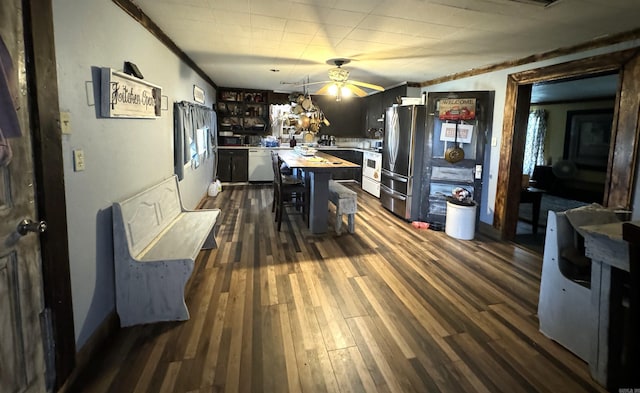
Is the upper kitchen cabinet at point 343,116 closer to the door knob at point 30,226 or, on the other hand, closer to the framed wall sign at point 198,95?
the framed wall sign at point 198,95

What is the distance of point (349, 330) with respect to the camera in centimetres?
228

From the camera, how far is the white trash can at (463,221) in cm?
425

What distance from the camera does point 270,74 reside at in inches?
226

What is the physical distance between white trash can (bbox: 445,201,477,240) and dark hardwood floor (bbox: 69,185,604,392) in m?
0.46

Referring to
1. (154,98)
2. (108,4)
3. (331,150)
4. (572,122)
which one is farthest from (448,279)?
(572,122)

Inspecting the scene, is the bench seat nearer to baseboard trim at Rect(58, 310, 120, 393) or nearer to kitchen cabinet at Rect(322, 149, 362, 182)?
baseboard trim at Rect(58, 310, 120, 393)

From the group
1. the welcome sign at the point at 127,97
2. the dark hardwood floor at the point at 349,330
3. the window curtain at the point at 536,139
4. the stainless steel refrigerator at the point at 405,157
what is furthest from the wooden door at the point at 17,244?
the window curtain at the point at 536,139

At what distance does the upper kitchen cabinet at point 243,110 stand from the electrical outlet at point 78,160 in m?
6.38

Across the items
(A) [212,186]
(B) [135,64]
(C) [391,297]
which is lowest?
(C) [391,297]

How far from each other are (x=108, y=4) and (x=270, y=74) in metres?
3.73

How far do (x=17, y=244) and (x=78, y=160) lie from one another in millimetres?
567

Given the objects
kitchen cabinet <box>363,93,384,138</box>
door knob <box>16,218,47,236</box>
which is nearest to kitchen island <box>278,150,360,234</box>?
door knob <box>16,218,47,236</box>

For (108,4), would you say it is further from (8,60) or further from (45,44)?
A: (8,60)

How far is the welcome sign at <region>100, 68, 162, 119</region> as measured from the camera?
204cm
